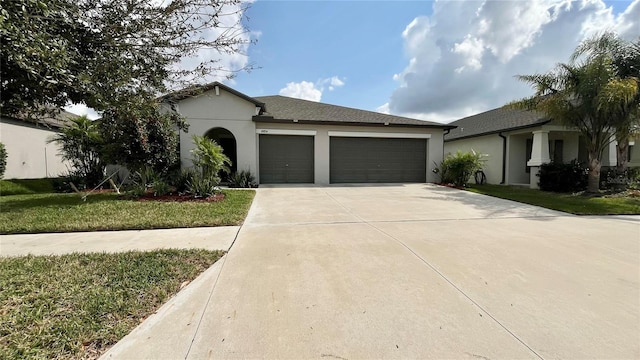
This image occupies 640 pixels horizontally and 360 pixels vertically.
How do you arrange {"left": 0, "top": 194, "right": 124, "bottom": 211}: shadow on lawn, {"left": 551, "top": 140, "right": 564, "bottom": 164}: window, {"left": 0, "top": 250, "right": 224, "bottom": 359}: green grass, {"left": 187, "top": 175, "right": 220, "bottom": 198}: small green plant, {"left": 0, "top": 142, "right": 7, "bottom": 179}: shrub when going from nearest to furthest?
1. {"left": 0, "top": 250, "right": 224, "bottom": 359}: green grass
2. {"left": 0, "top": 194, "right": 124, "bottom": 211}: shadow on lawn
3. {"left": 187, "top": 175, "right": 220, "bottom": 198}: small green plant
4. {"left": 0, "top": 142, "right": 7, "bottom": 179}: shrub
5. {"left": 551, "top": 140, "right": 564, "bottom": 164}: window

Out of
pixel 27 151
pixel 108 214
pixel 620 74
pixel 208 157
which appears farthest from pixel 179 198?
pixel 620 74

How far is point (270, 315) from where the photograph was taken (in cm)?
266

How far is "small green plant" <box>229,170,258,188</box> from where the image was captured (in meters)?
12.9

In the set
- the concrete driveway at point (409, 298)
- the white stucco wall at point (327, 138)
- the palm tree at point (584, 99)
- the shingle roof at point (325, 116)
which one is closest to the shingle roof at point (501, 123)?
the palm tree at point (584, 99)

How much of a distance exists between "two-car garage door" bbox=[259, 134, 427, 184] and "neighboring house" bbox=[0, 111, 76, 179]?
9.25 m

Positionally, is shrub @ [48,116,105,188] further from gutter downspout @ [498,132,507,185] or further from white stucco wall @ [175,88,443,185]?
gutter downspout @ [498,132,507,185]

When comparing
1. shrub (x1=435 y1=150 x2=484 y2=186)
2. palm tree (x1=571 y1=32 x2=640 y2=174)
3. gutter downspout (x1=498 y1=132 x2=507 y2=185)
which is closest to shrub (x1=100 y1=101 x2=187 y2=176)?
shrub (x1=435 y1=150 x2=484 y2=186)

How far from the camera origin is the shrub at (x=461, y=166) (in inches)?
526

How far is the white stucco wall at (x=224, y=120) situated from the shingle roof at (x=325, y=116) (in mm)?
747

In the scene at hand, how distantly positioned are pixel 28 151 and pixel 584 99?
2504 centimetres

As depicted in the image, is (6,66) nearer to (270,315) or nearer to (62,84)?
(62,84)

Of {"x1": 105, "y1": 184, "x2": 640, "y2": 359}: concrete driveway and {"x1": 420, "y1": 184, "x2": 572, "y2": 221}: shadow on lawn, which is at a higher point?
{"x1": 420, "y1": 184, "x2": 572, "y2": 221}: shadow on lawn

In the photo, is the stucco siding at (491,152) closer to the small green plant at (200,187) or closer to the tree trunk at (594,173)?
the tree trunk at (594,173)

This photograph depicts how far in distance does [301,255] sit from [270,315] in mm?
1611
